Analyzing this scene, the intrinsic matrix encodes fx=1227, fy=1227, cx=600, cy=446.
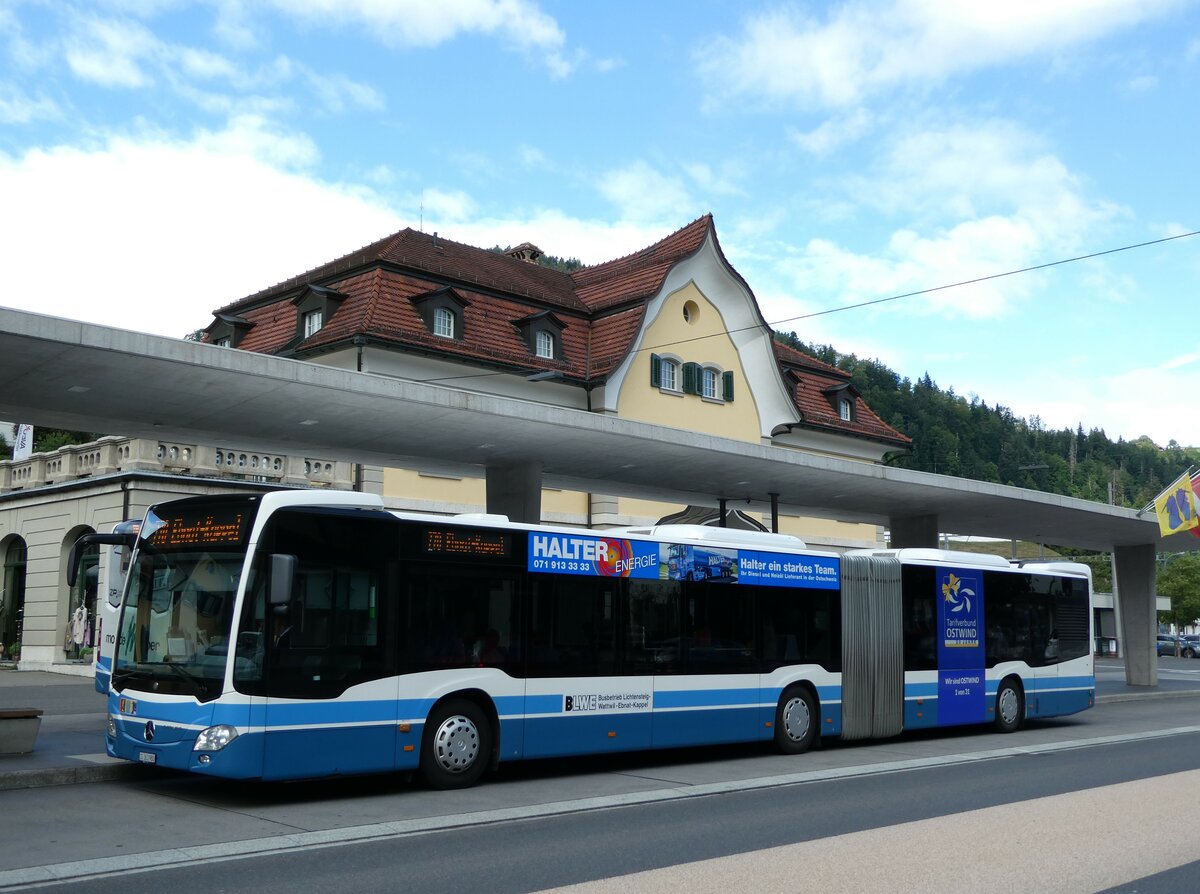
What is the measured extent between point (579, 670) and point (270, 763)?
13.2 ft

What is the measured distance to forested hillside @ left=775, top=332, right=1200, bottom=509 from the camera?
5487 inches

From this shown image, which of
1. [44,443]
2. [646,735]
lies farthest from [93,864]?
[44,443]

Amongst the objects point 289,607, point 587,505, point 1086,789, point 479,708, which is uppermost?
point 587,505

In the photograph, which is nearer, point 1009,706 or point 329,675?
point 329,675

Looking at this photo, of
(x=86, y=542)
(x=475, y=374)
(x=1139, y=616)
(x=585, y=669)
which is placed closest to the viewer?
(x=86, y=542)

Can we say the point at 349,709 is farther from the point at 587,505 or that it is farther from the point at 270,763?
the point at 587,505

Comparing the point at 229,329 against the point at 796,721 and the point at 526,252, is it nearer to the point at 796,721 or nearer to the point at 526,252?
the point at 526,252

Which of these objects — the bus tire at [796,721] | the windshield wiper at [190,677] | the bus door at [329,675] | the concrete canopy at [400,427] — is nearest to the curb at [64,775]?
the windshield wiper at [190,677]

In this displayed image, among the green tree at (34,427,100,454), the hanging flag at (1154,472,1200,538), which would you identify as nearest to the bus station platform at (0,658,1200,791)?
the hanging flag at (1154,472,1200,538)

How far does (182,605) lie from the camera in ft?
38.4

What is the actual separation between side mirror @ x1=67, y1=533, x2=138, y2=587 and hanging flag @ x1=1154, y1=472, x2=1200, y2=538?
27.3 m

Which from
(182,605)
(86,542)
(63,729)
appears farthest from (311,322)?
(182,605)

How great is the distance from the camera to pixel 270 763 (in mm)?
11125

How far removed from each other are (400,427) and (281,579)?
8.57 meters
